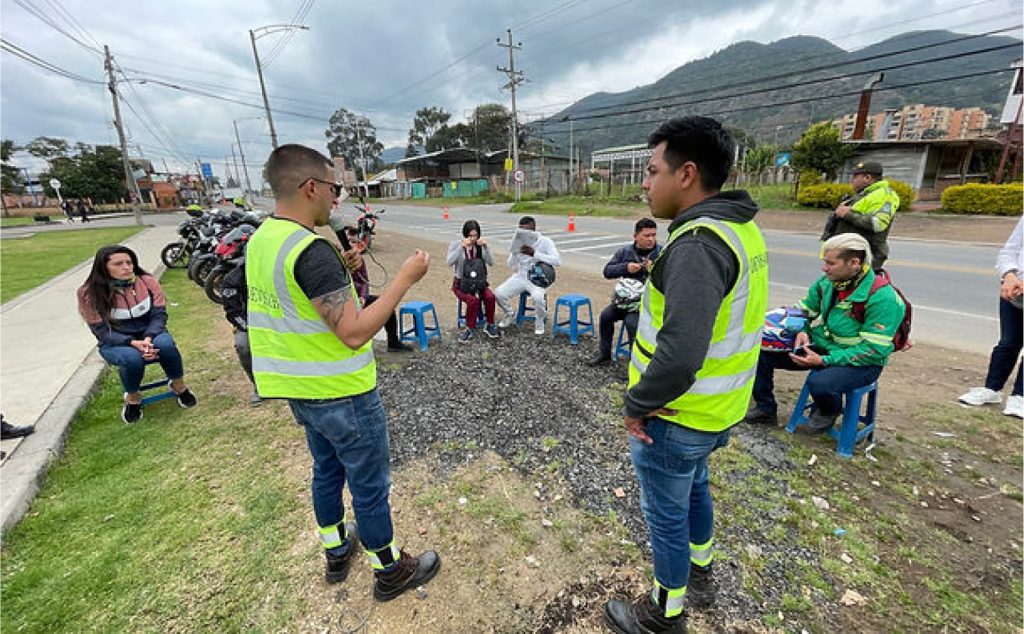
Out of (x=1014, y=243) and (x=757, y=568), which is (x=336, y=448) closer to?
(x=757, y=568)

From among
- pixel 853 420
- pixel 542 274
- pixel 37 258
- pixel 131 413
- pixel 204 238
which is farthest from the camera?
pixel 37 258

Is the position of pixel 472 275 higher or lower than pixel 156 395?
higher

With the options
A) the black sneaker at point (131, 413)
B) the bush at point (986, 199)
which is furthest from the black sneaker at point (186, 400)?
the bush at point (986, 199)

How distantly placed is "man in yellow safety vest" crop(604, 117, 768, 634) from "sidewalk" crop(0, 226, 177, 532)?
3.51 meters

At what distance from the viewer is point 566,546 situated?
229cm

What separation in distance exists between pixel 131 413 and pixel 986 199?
23259mm

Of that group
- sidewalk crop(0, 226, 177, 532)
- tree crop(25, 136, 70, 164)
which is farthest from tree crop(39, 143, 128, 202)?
sidewalk crop(0, 226, 177, 532)

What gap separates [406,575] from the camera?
2.06 metres

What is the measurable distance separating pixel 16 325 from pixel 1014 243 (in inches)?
444

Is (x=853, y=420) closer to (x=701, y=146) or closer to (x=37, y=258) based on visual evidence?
(x=701, y=146)

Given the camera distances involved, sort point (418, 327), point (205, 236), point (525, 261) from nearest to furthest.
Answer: point (418, 327) → point (525, 261) → point (205, 236)

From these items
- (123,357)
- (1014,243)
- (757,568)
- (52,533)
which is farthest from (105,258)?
(1014,243)

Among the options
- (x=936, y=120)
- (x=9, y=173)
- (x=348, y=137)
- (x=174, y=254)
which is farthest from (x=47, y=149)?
(x=936, y=120)

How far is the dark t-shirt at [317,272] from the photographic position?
1.54m
